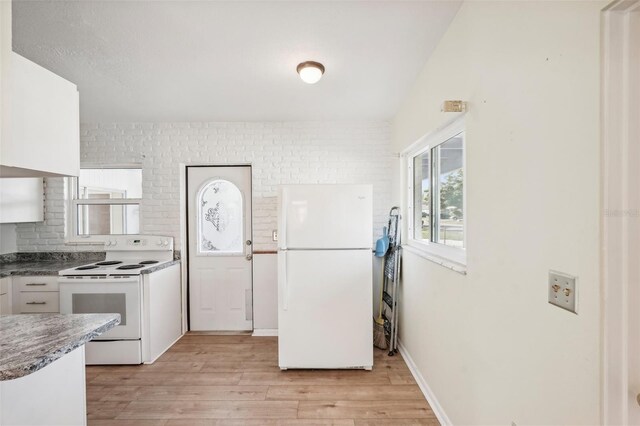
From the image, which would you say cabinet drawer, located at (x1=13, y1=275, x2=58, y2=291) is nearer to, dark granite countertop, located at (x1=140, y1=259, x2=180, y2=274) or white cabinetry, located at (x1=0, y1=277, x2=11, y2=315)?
white cabinetry, located at (x1=0, y1=277, x2=11, y2=315)

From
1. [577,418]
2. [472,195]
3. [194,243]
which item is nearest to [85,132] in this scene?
[194,243]

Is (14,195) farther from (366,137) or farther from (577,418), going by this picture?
(577,418)

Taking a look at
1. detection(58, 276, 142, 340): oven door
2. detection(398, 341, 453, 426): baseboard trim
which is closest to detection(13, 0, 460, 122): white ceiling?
detection(58, 276, 142, 340): oven door

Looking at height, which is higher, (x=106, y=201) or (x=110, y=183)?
(x=110, y=183)

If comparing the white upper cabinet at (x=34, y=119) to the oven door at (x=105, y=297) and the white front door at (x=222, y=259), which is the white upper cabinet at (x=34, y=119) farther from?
the white front door at (x=222, y=259)

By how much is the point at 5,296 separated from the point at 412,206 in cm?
382

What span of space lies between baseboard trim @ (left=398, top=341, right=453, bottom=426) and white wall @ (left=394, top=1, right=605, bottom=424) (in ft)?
0.38

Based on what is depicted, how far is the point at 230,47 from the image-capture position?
1.83 m

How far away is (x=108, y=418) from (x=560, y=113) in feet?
9.61

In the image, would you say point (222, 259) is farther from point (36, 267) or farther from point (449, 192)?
point (449, 192)

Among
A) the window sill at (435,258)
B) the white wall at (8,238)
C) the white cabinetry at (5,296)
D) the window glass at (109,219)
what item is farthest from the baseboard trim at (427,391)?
the white wall at (8,238)

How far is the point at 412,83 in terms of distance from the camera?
2342mm

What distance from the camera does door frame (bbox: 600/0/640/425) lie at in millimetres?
754

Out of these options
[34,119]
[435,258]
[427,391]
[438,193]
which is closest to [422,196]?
[438,193]
